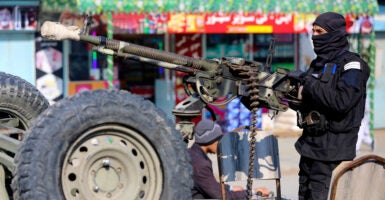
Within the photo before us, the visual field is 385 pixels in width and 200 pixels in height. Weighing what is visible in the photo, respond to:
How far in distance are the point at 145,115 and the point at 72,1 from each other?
794 centimetres

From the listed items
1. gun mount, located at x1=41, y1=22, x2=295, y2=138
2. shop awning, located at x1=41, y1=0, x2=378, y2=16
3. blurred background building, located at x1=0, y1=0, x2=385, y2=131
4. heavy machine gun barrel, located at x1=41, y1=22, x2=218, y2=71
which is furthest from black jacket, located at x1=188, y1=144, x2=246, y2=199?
blurred background building, located at x1=0, y1=0, x2=385, y2=131

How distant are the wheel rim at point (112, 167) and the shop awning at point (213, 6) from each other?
23.2 ft

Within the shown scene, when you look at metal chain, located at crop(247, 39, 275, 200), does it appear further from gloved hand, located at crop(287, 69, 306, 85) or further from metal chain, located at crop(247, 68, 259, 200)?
gloved hand, located at crop(287, 69, 306, 85)

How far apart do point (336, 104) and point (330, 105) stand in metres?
0.03

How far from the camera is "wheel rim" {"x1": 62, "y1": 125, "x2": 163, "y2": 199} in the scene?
3111mm

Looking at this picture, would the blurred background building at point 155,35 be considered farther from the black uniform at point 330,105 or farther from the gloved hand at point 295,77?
the gloved hand at point 295,77

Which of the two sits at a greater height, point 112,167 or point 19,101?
point 19,101

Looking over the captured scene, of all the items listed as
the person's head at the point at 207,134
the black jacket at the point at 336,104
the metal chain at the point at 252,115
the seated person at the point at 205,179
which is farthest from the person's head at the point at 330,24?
the person's head at the point at 207,134

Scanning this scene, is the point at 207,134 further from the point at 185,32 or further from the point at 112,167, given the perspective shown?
the point at 185,32

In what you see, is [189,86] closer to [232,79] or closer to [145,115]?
[232,79]

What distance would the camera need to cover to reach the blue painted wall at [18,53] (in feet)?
39.5

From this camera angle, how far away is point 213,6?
11750 millimetres

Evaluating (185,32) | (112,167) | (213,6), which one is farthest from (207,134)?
(185,32)

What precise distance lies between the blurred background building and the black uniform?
6.62 m
